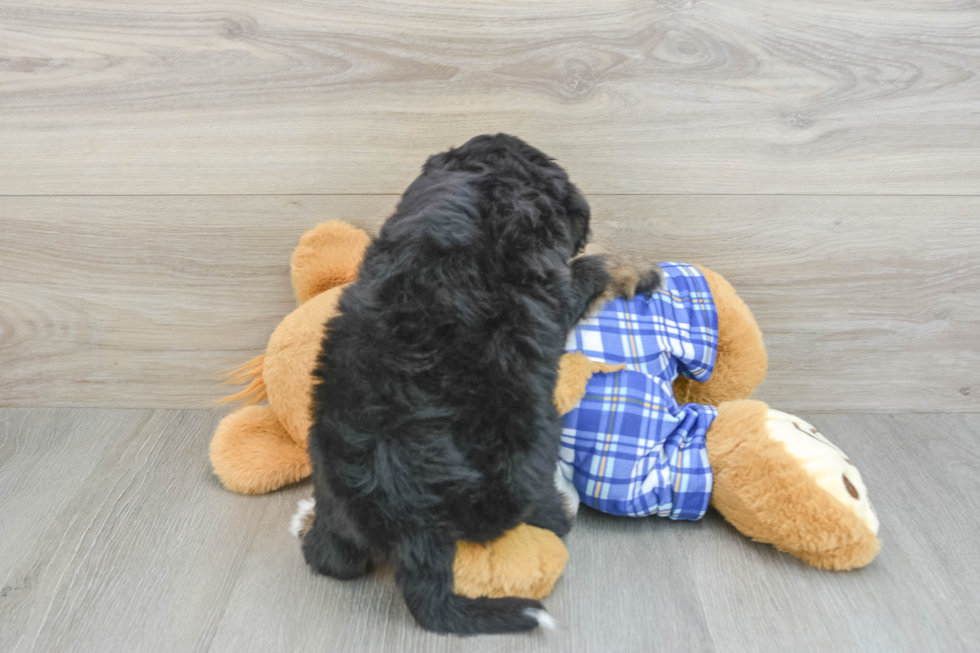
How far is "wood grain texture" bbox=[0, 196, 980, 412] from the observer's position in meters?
1.01

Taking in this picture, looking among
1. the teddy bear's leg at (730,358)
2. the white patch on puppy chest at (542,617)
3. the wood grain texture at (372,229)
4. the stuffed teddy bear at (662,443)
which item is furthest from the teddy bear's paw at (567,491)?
the wood grain texture at (372,229)

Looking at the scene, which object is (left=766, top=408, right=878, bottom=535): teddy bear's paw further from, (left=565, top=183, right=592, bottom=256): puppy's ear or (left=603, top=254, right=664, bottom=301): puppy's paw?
(left=565, top=183, right=592, bottom=256): puppy's ear

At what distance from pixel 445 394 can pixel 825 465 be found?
46 cm

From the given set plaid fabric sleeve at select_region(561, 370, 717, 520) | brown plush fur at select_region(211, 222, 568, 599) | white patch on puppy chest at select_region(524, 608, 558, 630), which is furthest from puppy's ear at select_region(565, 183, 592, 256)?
white patch on puppy chest at select_region(524, 608, 558, 630)

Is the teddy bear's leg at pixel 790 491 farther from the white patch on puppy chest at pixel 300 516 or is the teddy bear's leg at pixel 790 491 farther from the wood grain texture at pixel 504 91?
the white patch on puppy chest at pixel 300 516

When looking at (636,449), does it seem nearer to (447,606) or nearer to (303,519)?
(447,606)

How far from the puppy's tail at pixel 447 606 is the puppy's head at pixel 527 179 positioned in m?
0.36

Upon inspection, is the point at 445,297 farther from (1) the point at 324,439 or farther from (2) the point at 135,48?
(2) the point at 135,48

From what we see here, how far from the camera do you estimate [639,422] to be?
790 mm

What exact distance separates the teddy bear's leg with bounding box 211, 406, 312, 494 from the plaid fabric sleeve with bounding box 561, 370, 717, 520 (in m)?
0.40

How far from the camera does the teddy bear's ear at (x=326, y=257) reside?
96 centimetres

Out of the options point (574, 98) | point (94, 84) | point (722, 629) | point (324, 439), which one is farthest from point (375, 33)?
point (722, 629)


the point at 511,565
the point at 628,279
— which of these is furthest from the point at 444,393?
the point at 628,279

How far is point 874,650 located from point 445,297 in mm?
558
